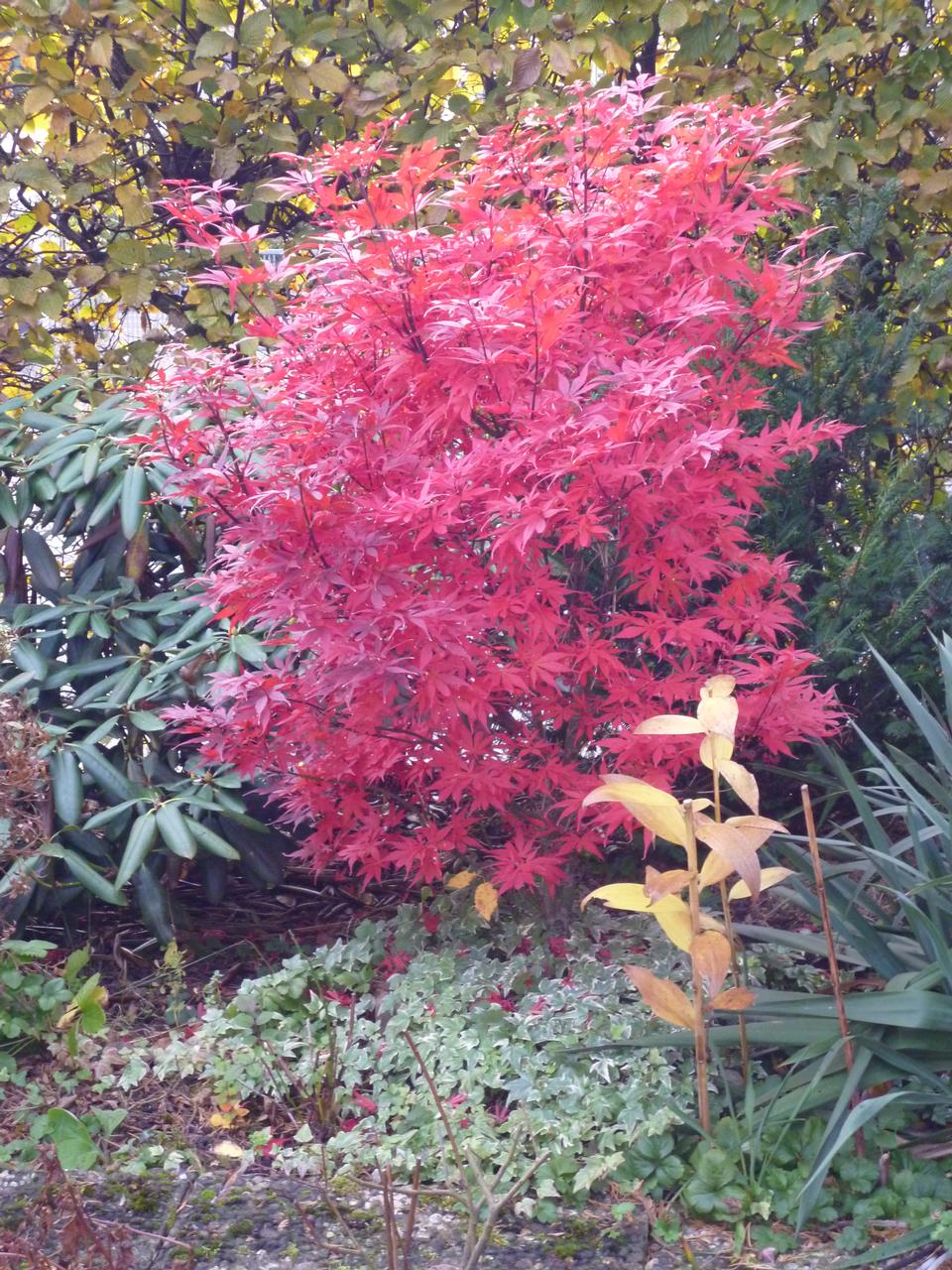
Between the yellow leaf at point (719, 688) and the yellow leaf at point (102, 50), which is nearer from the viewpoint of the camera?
the yellow leaf at point (719, 688)

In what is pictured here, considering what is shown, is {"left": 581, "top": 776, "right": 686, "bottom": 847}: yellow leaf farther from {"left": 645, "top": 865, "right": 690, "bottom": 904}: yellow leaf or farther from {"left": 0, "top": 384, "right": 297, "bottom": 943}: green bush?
{"left": 0, "top": 384, "right": 297, "bottom": 943}: green bush

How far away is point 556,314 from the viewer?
7.69ft

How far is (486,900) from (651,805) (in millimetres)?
962

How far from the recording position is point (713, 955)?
222 cm

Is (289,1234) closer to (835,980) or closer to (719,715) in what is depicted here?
(835,980)

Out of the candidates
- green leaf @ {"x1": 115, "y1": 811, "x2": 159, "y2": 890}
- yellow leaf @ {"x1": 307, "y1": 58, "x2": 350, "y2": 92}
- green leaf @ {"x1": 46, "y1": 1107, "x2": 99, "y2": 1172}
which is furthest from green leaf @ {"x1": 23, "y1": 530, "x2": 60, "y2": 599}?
yellow leaf @ {"x1": 307, "y1": 58, "x2": 350, "y2": 92}

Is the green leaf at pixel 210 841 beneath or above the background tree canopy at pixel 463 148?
beneath

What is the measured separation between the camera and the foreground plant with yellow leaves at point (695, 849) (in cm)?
219

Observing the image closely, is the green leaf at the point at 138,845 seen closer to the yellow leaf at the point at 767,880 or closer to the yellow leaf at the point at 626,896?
the yellow leaf at the point at 626,896

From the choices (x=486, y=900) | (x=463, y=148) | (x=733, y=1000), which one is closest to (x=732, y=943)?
(x=733, y=1000)

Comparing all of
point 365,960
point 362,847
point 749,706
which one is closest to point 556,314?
point 749,706

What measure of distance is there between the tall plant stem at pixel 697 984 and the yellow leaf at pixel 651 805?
2cm

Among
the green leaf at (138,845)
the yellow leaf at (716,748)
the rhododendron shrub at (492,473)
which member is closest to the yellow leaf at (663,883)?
the yellow leaf at (716,748)

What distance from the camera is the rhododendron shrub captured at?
245 centimetres
